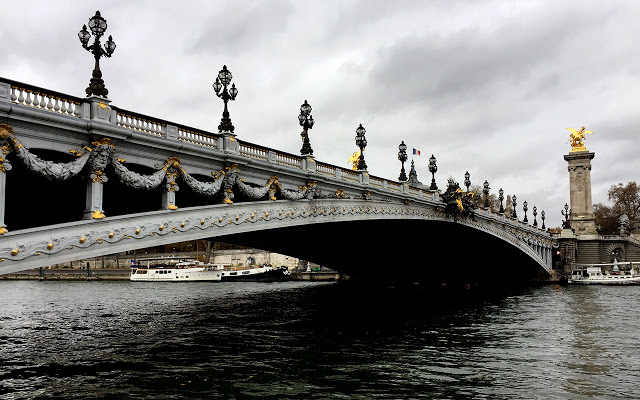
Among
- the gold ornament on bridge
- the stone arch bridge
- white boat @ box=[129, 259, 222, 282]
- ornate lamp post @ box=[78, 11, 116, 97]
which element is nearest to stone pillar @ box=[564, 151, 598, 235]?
the gold ornament on bridge

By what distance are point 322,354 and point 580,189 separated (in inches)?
3378

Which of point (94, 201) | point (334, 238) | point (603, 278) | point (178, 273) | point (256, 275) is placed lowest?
Result: point (256, 275)

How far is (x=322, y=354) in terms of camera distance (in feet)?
65.1

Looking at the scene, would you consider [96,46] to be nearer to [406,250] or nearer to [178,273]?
[406,250]

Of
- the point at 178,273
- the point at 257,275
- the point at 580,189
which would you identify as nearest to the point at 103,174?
the point at 257,275

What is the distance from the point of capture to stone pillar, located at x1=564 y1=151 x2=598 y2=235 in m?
92.3

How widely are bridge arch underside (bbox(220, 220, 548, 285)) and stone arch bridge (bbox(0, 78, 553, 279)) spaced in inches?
29.3

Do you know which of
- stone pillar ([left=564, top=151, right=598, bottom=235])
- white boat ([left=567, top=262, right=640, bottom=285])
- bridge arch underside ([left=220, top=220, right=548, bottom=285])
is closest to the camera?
bridge arch underside ([left=220, top=220, right=548, bottom=285])

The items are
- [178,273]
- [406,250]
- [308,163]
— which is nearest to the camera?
[308,163]

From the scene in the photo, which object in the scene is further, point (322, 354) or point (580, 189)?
point (580, 189)

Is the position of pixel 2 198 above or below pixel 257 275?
above

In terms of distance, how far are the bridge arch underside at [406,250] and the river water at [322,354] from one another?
7956mm

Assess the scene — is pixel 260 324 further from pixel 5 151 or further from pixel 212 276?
pixel 212 276

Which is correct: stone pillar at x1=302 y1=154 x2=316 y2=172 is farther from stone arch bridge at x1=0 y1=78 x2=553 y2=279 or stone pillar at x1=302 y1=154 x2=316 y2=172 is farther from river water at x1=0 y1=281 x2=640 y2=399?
river water at x1=0 y1=281 x2=640 y2=399
